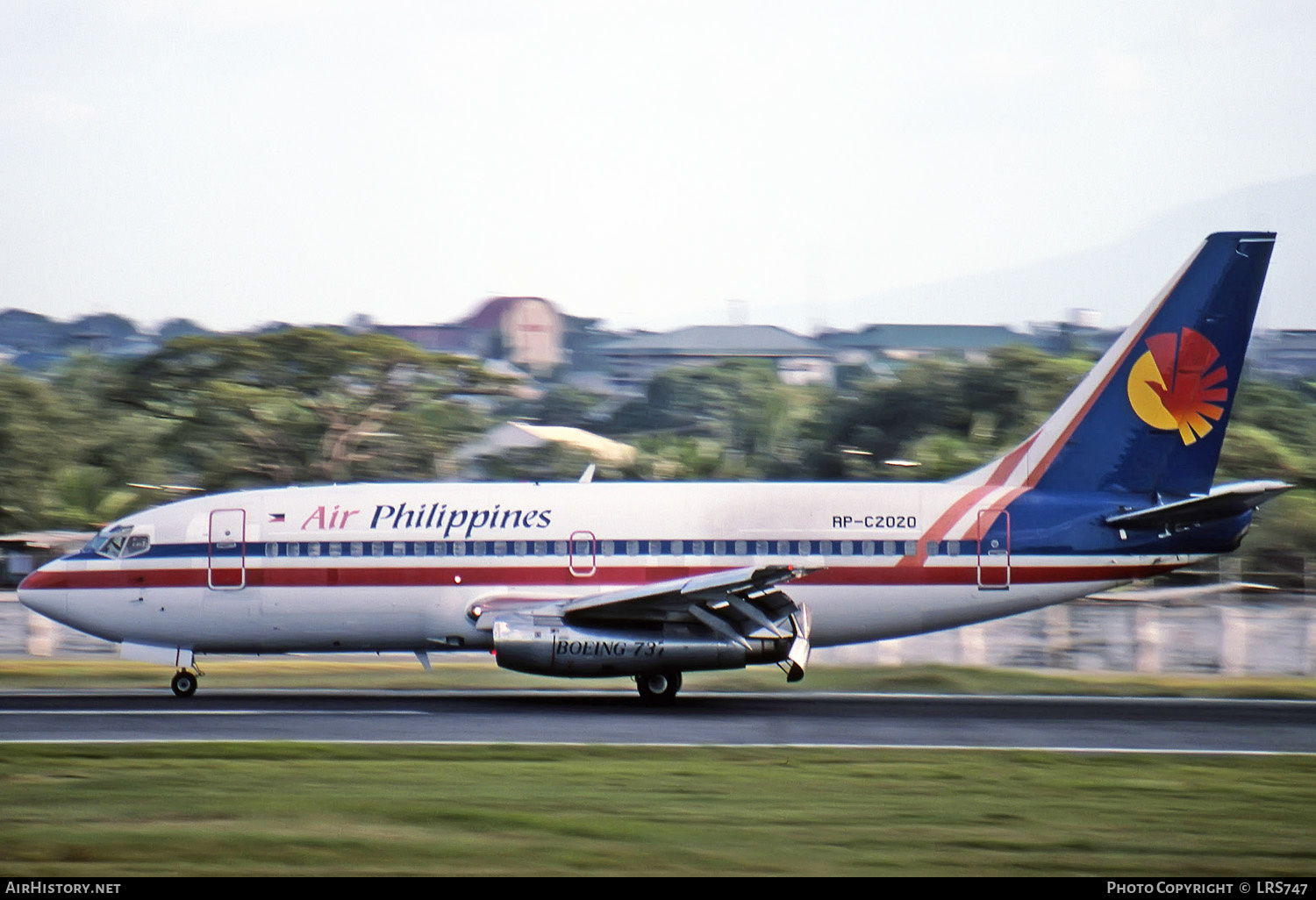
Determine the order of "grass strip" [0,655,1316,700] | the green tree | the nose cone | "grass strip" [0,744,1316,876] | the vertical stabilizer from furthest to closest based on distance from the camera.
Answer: the green tree, "grass strip" [0,655,1316,700], the vertical stabilizer, the nose cone, "grass strip" [0,744,1316,876]

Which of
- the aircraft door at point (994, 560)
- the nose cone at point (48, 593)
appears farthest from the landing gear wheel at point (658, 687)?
the nose cone at point (48, 593)

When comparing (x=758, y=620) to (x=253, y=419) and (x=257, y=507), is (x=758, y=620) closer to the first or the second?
(x=257, y=507)

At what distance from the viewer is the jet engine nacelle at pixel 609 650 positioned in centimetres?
2223

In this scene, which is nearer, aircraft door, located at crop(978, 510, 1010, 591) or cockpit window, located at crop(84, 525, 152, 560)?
aircraft door, located at crop(978, 510, 1010, 591)

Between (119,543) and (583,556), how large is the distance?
26.5 feet

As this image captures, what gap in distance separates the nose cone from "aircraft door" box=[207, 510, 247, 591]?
2.53 meters

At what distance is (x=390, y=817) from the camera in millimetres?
13383

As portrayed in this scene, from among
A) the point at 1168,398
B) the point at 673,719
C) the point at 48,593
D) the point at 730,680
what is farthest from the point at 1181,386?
the point at 48,593

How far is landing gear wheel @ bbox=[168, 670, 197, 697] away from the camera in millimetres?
23938

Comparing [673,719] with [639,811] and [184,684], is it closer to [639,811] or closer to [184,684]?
[639,811]

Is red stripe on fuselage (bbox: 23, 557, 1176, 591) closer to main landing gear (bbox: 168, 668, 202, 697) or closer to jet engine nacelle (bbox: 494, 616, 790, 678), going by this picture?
jet engine nacelle (bbox: 494, 616, 790, 678)

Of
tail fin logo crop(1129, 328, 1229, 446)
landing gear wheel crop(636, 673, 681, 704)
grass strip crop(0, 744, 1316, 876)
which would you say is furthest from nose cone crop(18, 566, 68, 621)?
tail fin logo crop(1129, 328, 1229, 446)

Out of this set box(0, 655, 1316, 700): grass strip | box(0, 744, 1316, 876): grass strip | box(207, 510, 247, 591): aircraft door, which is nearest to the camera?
box(0, 744, 1316, 876): grass strip

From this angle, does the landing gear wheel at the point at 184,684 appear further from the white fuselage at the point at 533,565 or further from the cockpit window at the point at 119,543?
the cockpit window at the point at 119,543
